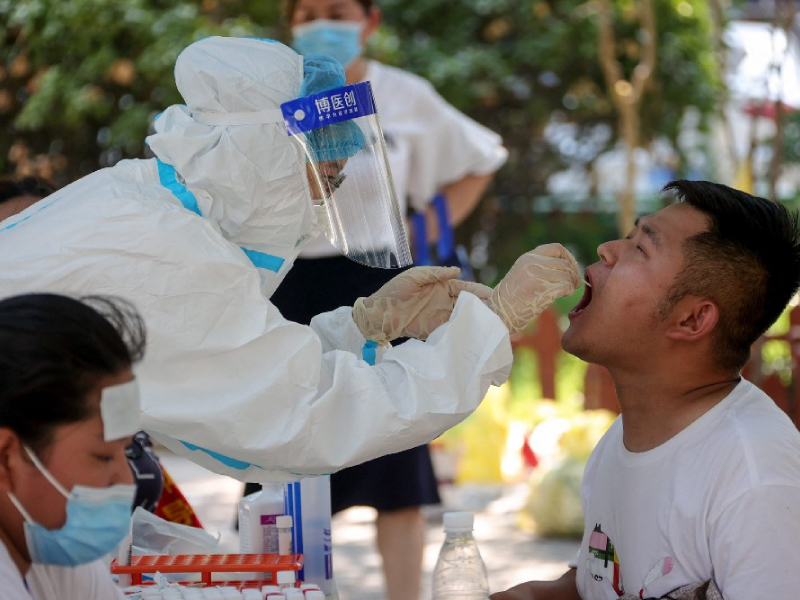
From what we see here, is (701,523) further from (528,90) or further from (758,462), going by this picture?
(528,90)

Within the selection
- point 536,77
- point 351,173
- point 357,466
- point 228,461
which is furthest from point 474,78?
point 228,461

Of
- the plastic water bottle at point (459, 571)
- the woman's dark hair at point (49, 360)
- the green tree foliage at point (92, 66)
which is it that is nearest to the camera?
the woman's dark hair at point (49, 360)

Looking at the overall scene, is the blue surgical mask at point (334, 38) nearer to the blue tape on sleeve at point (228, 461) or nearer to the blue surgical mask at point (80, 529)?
the blue tape on sleeve at point (228, 461)

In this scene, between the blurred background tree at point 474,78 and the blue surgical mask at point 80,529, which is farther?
the blurred background tree at point 474,78

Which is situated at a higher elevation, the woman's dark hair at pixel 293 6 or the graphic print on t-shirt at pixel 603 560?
the woman's dark hair at pixel 293 6

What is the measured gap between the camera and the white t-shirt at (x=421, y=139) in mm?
4195

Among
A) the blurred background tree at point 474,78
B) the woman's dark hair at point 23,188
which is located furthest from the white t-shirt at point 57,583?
the blurred background tree at point 474,78

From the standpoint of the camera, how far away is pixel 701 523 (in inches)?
82.7

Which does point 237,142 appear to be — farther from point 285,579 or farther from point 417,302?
point 285,579

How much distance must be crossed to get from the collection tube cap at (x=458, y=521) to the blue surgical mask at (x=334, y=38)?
2.16 m

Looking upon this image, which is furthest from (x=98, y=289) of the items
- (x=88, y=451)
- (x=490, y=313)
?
(x=490, y=313)

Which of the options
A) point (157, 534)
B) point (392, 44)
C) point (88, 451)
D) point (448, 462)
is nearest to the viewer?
point (88, 451)

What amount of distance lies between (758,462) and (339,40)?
8.11 ft

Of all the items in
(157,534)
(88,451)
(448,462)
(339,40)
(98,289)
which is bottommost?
(448,462)
